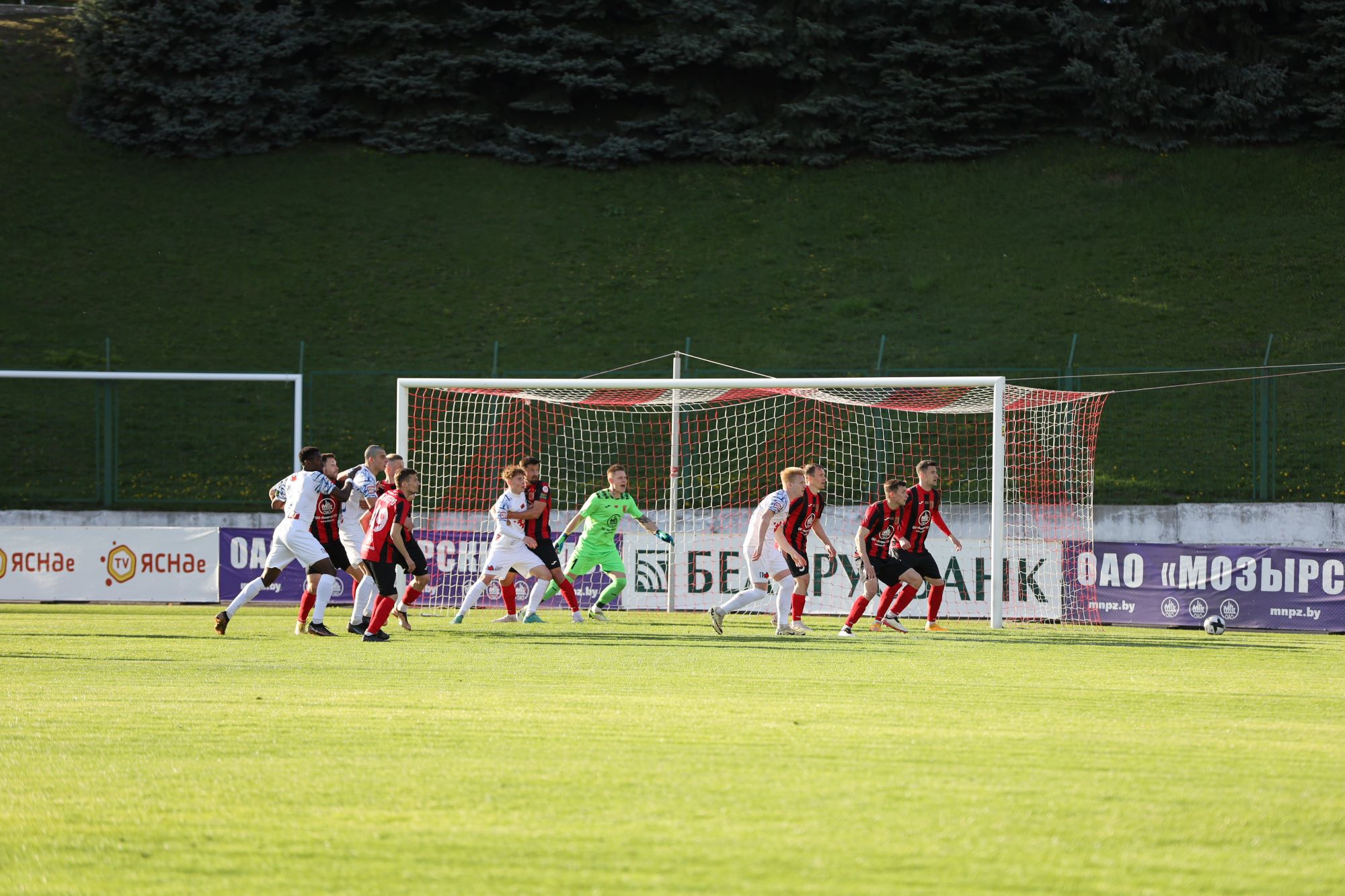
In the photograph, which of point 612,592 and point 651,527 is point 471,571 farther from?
point 651,527

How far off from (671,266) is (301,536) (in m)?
21.2

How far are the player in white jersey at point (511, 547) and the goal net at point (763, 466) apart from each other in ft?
6.94

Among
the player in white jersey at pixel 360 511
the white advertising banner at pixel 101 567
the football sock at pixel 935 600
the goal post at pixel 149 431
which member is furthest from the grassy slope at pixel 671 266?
the player in white jersey at pixel 360 511

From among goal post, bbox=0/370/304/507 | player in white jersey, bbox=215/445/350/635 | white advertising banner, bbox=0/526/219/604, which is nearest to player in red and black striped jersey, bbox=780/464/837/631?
player in white jersey, bbox=215/445/350/635

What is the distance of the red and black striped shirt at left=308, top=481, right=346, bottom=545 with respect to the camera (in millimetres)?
15414

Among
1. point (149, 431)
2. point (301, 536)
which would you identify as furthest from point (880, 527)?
point (149, 431)

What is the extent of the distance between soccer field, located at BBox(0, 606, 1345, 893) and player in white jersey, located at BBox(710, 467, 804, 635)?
3164mm

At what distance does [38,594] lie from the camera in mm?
20234

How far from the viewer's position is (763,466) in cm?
2369

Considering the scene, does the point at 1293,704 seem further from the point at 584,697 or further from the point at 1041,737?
the point at 584,697

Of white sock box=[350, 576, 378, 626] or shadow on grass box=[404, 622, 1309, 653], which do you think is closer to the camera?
shadow on grass box=[404, 622, 1309, 653]

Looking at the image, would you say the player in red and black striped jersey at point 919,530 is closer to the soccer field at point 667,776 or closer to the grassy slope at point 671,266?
the soccer field at point 667,776

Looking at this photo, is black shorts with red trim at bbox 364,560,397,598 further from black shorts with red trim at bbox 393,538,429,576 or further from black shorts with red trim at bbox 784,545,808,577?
black shorts with red trim at bbox 784,545,808,577

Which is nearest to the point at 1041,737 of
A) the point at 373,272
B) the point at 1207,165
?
the point at 373,272
